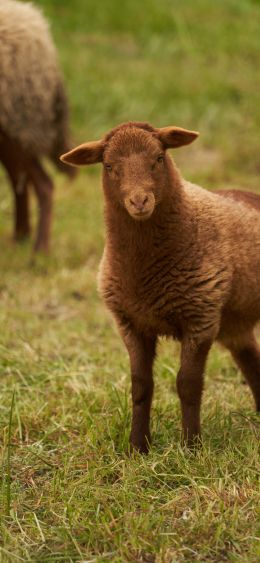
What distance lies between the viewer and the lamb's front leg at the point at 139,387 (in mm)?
3949

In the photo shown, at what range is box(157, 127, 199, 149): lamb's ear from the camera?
12.2 feet

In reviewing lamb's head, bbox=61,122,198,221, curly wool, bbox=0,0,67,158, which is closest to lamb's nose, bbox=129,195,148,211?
lamb's head, bbox=61,122,198,221

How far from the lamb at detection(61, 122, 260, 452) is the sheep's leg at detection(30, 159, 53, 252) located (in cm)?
382

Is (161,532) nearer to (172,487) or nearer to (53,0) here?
(172,487)

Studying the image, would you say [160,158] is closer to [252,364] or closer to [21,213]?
[252,364]

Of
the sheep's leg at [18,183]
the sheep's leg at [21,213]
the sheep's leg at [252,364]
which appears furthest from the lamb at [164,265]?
the sheep's leg at [21,213]

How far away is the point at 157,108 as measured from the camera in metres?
11.4

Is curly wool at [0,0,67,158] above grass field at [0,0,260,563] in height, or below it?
above

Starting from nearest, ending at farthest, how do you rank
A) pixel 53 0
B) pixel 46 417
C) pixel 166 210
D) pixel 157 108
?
pixel 166 210, pixel 46 417, pixel 157 108, pixel 53 0

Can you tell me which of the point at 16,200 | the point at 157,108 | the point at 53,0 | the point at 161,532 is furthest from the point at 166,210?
the point at 53,0

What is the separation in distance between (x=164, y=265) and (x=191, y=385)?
486 millimetres

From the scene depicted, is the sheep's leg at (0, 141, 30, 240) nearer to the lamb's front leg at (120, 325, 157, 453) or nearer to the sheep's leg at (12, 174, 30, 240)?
the sheep's leg at (12, 174, 30, 240)

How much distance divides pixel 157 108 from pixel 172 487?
27.2 feet

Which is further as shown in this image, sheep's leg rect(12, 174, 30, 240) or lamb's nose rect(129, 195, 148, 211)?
sheep's leg rect(12, 174, 30, 240)
